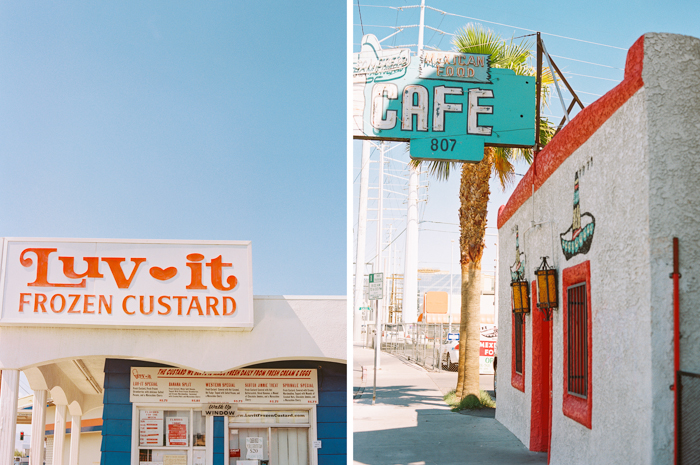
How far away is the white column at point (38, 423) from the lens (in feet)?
34.1

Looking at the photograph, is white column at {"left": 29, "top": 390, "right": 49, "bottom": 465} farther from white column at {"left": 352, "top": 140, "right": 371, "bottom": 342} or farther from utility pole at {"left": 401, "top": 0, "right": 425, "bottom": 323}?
utility pole at {"left": 401, "top": 0, "right": 425, "bottom": 323}

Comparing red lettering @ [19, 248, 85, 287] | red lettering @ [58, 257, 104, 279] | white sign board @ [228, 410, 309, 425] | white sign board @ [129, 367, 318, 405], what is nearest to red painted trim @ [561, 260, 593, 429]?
white sign board @ [129, 367, 318, 405]

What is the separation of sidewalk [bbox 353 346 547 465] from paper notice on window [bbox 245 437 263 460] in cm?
173

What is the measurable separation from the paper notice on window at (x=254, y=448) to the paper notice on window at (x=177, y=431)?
114cm

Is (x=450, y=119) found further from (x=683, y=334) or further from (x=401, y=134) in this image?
(x=683, y=334)

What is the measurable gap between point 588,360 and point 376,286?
1065 cm

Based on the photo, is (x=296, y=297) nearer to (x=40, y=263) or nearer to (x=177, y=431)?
(x=177, y=431)

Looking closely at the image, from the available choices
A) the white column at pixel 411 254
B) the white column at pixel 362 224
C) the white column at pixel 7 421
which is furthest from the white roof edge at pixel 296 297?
the white column at pixel 411 254

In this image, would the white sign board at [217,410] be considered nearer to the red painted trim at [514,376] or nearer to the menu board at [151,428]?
the menu board at [151,428]

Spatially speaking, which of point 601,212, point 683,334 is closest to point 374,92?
point 601,212

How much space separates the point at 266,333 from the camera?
10.1 meters

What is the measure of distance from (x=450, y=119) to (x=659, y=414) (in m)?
5.76

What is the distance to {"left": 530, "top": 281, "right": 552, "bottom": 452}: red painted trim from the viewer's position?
9.53m

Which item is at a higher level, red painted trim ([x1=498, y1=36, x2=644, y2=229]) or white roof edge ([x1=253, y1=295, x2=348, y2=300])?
red painted trim ([x1=498, y1=36, x2=644, y2=229])
